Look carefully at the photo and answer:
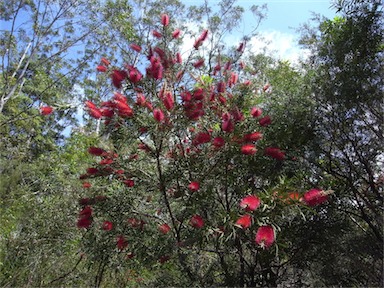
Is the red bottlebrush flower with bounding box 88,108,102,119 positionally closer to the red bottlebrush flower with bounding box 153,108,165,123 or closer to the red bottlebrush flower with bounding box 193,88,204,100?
the red bottlebrush flower with bounding box 153,108,165,123

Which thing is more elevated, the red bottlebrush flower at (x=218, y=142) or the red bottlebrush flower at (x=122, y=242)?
the red bottlebrush flower at (x=218, y=142)

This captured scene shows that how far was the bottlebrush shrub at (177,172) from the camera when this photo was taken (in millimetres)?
2424

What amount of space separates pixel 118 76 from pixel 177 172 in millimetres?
823

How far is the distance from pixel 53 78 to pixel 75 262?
7714mm

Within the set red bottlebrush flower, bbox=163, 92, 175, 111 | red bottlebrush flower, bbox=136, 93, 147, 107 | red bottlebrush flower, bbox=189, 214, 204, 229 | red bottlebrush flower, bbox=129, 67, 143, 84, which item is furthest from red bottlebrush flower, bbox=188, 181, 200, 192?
red bottlebrush flower, bbox=129, 67, 143, 84

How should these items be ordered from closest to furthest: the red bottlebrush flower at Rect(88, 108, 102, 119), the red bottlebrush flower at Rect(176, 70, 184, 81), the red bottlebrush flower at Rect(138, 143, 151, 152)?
the red bottlebrush flower at Rect(88, 108, 102, 119), the red bottlebrush flower at Rect(138, 143, 151, 152), the red bottlebrush flower at Rect(176, 70, 184, 81)

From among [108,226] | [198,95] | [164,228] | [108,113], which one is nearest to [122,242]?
[108,226]

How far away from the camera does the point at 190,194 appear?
8.16ft

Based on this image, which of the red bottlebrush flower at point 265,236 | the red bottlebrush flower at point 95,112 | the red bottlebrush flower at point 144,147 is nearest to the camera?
the red bottlebrush flower at point 265,236

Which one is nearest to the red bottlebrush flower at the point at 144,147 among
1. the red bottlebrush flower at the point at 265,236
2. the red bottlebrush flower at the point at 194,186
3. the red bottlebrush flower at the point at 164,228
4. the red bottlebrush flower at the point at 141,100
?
the red bottlebrush flower at the point at 141,100

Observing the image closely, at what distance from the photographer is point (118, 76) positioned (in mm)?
2588

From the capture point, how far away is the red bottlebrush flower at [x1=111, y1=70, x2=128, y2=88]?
2.59 meters

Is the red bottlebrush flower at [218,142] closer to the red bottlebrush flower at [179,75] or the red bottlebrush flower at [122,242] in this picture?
the red bottlebrush flower at [179,75]

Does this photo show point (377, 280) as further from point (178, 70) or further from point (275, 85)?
point (178, 70)
